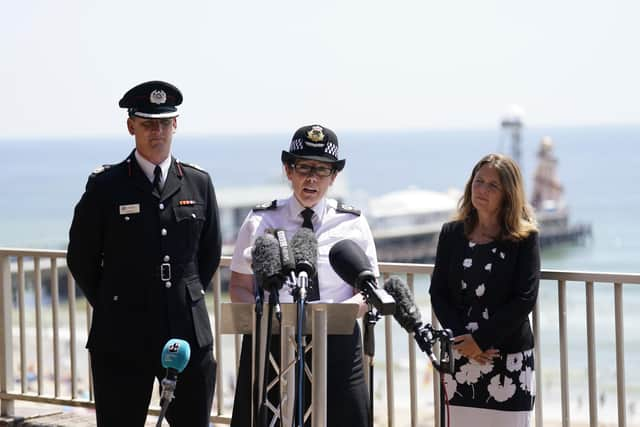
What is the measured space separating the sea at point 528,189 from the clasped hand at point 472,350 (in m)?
5.77

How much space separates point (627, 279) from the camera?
4969 millimetres

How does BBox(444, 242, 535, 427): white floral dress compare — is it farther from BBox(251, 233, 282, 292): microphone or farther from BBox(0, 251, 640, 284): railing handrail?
BBox(251, 233, 282, 292): microphone

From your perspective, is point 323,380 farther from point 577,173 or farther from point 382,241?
point 577,173

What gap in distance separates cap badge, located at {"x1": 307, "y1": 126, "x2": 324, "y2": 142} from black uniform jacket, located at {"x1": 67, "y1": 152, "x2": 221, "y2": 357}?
69 centimetres

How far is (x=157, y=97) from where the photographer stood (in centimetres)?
452

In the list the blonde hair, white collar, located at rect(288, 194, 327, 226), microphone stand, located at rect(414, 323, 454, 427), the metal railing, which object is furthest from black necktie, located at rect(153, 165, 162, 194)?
microphone stand, located at rect(414, 323, 454, 427)

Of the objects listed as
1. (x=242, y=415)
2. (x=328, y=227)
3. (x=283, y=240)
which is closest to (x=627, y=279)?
(x=328, y=227)

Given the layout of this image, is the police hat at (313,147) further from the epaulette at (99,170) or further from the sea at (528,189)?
the sea at (528,189)

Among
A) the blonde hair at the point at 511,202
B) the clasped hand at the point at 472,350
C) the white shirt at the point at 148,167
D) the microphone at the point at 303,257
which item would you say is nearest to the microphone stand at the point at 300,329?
the microphone at the point at 303,257

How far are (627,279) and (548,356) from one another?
958 inches

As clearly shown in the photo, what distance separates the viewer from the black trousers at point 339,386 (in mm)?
3945

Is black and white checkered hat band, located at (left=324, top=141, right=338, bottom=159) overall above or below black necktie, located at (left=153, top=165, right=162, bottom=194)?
above

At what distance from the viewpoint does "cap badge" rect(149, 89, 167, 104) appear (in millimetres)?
4512

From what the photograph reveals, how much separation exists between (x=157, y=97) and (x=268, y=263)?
1435mm
